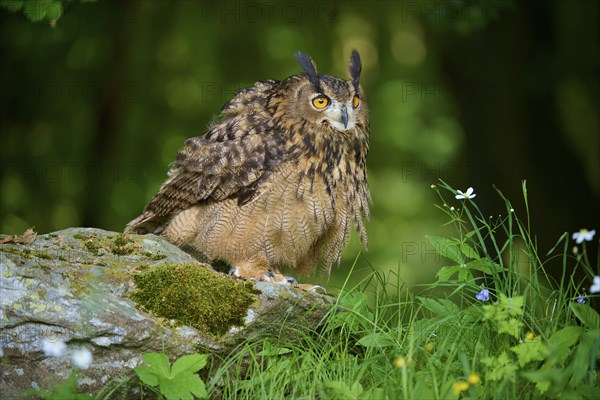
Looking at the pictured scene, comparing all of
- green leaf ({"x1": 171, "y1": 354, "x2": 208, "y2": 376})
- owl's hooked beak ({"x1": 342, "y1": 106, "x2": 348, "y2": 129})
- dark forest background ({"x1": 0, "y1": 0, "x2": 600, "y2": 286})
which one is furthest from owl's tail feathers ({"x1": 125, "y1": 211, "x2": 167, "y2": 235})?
dark forest background ({"x1": 0, "y1": 0, "x2": 600, "y2": 286})

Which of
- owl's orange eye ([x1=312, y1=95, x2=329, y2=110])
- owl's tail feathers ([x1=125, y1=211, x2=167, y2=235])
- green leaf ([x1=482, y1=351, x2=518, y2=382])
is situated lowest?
owl's tail feathers ([x1=125, y1=211, x2=167, y2=235])

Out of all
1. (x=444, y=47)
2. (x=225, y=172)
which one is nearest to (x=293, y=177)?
(x=225, y=172)

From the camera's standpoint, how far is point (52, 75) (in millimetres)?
10266

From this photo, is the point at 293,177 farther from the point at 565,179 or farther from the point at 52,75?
the point at 52,75

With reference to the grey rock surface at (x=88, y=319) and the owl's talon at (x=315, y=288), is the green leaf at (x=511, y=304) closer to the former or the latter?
the grey rock surface at (x=88, y=319)

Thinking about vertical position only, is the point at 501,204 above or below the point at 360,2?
below

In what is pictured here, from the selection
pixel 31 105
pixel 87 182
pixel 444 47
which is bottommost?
pixel 87 182

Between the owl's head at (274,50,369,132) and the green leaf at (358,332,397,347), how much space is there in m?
1.73

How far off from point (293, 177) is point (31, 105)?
6.09 meters

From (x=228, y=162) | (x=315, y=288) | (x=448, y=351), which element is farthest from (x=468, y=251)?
(x=228, y=162)

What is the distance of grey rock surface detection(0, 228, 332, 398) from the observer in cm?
356

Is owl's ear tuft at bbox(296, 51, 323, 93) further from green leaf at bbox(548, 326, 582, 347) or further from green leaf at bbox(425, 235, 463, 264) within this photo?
green leaf at bbox(548, 326, 582, 347)

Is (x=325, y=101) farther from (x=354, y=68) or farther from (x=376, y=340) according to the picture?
(x=376, y=340)

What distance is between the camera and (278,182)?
16.9ft
